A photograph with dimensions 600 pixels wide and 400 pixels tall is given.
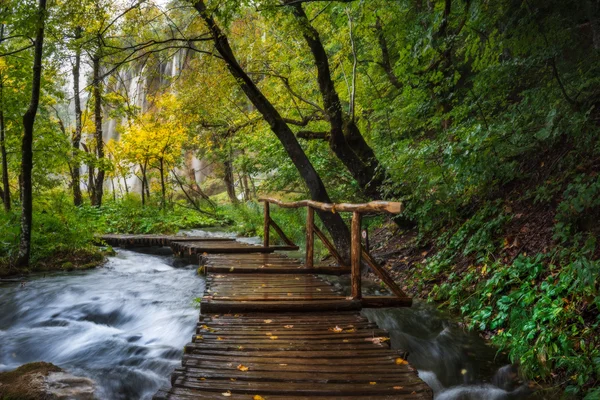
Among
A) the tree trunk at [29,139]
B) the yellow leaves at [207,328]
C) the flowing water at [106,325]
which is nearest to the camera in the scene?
the yellow leaves at [207,328]

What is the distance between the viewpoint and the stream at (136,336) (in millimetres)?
4738

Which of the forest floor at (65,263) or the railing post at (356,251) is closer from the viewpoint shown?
the railing post at (356,251)

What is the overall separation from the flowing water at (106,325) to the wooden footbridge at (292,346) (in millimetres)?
1191

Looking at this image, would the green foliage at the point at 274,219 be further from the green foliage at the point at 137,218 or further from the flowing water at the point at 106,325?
the flowing water at the point at 106,325

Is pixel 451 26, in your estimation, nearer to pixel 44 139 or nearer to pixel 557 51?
pixel 557 51

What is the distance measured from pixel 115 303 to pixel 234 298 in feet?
12.4

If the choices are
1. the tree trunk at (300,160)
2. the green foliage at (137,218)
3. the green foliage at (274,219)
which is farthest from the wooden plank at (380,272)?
the green foliage at (137,218)

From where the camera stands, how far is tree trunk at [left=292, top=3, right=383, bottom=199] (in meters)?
8.42

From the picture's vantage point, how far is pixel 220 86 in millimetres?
8992

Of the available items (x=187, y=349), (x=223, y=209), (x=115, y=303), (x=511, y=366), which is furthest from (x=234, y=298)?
(x=223, y=209)

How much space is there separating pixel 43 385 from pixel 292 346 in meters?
2.50

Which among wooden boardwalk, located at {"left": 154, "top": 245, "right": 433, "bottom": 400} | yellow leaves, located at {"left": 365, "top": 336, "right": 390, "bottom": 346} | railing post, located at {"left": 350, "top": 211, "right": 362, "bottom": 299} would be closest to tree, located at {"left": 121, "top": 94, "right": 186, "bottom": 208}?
wooden boardwalk, located at {"left": 154, "top": 245, "right": 433, "bottom": 400}

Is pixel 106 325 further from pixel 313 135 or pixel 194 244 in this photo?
pixel 313 135

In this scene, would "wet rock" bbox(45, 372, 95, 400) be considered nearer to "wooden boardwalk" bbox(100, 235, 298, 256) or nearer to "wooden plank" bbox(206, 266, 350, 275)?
"wooden plank" bbox(206, 266, 350, 275)
